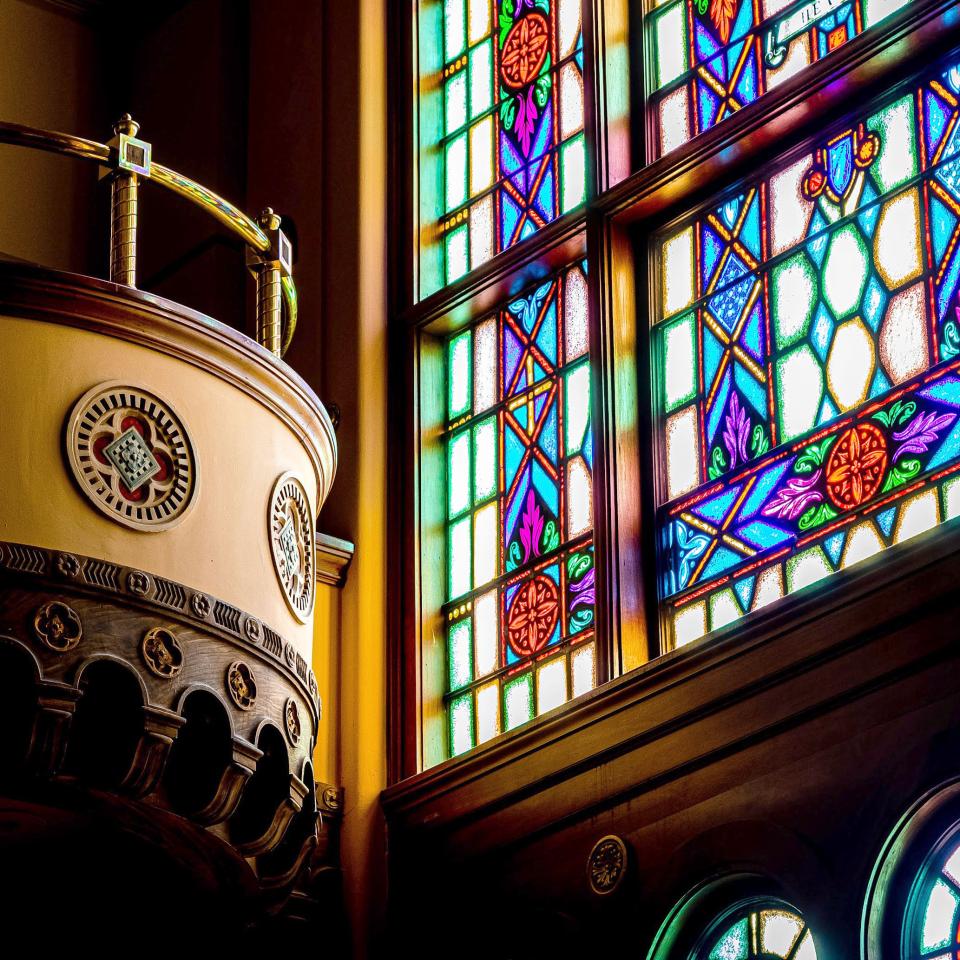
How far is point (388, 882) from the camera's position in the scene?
816cm

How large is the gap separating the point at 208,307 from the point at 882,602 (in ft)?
14.5

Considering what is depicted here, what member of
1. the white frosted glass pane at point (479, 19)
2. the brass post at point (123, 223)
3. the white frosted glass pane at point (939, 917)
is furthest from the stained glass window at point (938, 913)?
the white frosted glass pane at point (479, 19)

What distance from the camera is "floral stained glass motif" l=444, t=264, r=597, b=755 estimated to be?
320 inches

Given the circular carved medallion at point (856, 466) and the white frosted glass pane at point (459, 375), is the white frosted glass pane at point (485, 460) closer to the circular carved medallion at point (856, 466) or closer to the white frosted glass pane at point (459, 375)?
the white frosted glass pane at point (459, 375)

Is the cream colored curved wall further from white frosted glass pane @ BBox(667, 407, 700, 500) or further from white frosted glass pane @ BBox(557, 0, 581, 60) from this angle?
white frosted glass pane @ BBox(557, 0, 581, 60)

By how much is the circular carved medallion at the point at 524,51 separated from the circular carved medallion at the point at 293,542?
2707 millimetres

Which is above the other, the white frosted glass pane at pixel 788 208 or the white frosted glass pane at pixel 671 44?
the white frosted glass pane at pixel 671 44

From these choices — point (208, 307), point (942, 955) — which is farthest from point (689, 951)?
point (208, 307)

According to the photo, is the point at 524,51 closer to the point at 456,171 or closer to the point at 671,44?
the point at 456,171

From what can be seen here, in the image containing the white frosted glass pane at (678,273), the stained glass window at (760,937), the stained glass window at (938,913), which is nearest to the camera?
the stained glass window at (938,913)

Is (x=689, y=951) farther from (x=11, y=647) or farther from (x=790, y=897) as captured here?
(x=11, y=647)

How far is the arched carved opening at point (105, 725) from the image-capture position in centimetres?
626

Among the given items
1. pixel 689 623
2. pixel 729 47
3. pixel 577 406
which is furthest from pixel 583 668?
pixel 729 47

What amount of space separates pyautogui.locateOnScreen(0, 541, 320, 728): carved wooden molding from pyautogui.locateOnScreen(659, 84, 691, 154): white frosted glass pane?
2624 mm
